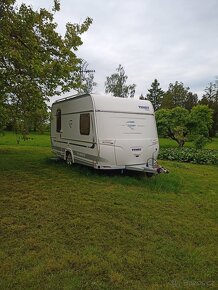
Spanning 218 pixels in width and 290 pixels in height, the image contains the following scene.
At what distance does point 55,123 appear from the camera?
1234cm

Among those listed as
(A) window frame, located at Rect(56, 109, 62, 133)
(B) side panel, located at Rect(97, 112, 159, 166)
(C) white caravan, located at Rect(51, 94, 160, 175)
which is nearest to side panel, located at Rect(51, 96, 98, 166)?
(C) white caravan, located at Rect(51, 94, 160, 175)

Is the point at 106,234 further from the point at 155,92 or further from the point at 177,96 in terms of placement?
the point at 155,92

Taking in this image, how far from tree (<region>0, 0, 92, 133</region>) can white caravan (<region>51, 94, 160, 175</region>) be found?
1095 millimetres

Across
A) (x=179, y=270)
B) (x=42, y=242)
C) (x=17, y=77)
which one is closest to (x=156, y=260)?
(x=179, y=270)

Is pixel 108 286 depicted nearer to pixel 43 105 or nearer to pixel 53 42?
pixel 43 105

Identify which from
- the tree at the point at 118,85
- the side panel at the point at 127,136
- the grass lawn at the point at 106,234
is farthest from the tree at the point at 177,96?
the grass lawn at the point at 106,234

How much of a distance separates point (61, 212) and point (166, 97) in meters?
53.5

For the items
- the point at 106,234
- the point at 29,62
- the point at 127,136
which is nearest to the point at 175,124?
the point at 127,136

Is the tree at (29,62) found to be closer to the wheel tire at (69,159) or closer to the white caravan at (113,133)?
the white caravan at (113,133)

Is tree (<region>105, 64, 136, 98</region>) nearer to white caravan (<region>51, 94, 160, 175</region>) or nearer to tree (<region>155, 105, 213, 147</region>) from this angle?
tree (<region>155, 105, 213, 147</region>)

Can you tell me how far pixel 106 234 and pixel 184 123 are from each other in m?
18.8

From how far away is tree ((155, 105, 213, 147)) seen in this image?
860 inches

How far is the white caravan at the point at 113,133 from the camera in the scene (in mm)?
8773

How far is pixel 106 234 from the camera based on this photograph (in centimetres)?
471
